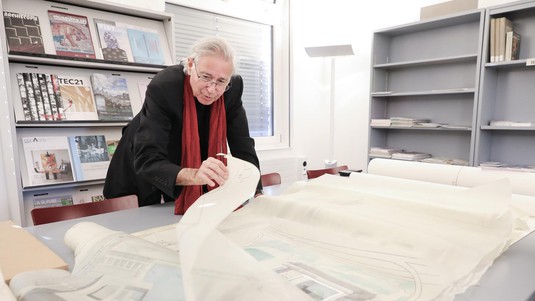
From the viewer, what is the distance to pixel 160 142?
1279mm

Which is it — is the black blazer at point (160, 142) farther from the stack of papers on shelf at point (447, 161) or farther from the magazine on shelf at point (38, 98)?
the stack of papers on shelf at point (447, 161)

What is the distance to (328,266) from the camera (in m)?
0.70

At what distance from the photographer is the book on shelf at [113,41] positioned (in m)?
2.44

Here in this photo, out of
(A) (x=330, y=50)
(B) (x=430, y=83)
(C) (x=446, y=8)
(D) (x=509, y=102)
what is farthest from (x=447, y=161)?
(A) (x=330, y=50)

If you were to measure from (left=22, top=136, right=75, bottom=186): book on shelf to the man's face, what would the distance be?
56.2 inches

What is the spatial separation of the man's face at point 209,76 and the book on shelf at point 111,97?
1362mm

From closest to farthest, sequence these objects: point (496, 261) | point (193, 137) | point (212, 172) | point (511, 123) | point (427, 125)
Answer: point (496, 261), point (212, 172), point (193, 137), point (511, 123), point (427, 125)

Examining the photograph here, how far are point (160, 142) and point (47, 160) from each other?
1395mm

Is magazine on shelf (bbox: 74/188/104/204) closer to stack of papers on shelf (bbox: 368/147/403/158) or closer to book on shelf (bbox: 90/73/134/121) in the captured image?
book on shelf (bbox: 90/73/134/121)

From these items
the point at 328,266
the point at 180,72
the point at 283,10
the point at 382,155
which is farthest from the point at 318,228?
the point at 283,10

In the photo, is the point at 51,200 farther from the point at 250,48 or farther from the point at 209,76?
the point at 250,48

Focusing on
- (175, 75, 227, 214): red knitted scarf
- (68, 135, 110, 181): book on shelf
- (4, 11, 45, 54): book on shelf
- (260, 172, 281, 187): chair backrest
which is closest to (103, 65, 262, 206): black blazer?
(175, 75, 227, 214): red knitted scarf

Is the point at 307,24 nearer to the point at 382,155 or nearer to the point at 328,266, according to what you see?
the point at 382,155

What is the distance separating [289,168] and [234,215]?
2.93 meters
